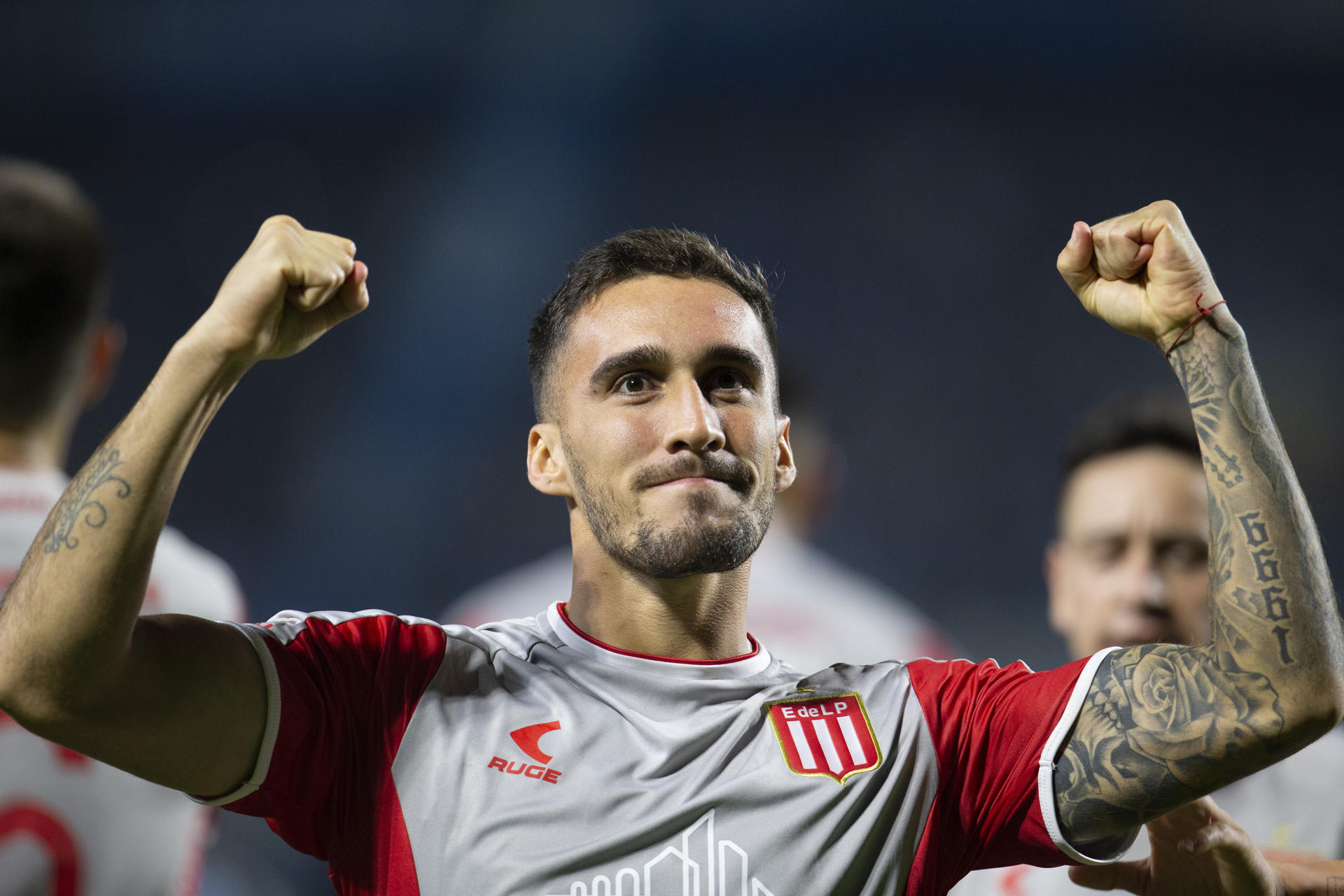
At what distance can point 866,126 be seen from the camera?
5992 millimetres

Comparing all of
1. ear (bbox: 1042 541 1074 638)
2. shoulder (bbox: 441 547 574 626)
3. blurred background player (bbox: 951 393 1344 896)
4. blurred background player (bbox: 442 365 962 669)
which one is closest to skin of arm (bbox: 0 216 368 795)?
blurred background player (bbox: 951 393 1344 896)

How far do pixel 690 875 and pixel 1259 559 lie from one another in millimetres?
928

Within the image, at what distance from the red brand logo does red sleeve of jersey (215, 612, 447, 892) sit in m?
0.16

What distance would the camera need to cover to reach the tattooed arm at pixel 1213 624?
145 cm

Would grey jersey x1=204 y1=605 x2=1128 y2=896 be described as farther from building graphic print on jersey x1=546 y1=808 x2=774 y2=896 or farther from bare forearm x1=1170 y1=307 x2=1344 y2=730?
bare forearm x1=1170 y1=307 x2=1344 y2=730

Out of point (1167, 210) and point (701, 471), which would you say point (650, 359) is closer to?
point (701, 471)

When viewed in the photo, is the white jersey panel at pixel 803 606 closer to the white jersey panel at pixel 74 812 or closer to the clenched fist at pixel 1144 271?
the white jersey panel at pixel 74 812

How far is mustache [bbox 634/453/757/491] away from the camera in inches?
68.6

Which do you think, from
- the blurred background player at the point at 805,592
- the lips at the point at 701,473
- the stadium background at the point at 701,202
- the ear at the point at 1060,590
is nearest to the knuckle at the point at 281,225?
the lips at the point at 701,473

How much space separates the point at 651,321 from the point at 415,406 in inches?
154

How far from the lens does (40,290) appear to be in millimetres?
2314

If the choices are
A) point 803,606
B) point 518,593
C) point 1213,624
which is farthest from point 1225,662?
point 518,593

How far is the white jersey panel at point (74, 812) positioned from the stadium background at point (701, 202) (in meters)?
3.04

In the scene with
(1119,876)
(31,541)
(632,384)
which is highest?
(632,384)
